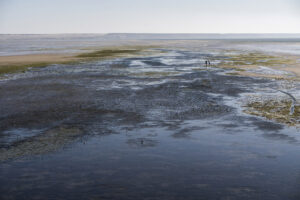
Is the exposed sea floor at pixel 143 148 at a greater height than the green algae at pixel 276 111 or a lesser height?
lesser

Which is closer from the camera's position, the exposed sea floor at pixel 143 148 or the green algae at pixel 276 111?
the exposed sea floor at pixel 143 148

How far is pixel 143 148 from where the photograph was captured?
1141 centimetres

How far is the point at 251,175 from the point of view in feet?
29.6

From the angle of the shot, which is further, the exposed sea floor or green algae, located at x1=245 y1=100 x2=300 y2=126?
green algae, located at x1=245 y1=100 x2=300 y2=126

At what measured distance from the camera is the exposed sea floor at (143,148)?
8.26 metres

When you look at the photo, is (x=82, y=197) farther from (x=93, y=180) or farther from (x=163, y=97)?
(x=163, y=97)

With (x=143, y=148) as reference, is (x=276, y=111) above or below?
above

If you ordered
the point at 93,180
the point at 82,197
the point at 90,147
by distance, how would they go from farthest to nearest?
the point at 90,147 → the point at 93,180 → the point at 82,197

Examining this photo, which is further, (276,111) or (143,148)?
(276,111)

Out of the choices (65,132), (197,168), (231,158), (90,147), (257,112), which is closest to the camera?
(197,168)

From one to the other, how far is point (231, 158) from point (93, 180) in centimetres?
475

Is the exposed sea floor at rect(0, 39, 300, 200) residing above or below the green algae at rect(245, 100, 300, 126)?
below

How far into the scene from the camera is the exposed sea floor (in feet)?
27.1

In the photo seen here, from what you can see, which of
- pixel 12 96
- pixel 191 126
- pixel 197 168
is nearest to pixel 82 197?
pixel 197 168
